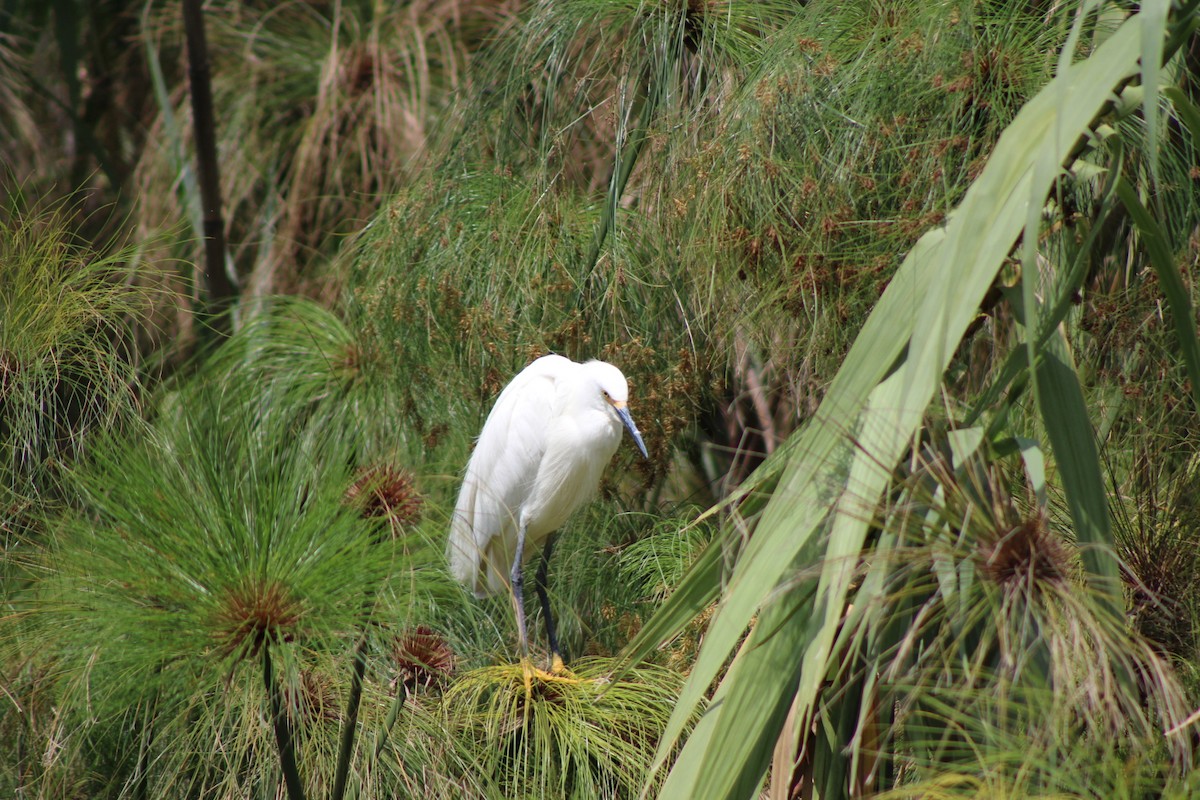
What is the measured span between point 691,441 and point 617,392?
543 mm

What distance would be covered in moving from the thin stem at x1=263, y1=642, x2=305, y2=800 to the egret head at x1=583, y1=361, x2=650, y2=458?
663mm

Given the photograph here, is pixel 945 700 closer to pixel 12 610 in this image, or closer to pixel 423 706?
pixel 423 706

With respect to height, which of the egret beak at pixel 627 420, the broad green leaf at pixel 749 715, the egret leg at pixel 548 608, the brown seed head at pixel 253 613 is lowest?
the egret leg at pixel 548 608

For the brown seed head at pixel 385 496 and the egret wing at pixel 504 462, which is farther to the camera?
the egret wing at pixel 504 462

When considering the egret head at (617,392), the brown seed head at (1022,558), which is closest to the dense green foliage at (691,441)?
the brown seed head at (1022,558)

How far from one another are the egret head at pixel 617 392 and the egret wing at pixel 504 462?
0.14m

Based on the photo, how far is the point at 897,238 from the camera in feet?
5.35

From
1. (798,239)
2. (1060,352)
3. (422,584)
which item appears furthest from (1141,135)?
(422,584)

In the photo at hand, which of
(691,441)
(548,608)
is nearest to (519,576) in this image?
(548,608)

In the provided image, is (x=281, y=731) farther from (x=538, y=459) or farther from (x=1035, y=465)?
(x=538, y=459)

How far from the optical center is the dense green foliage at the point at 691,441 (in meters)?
0.77

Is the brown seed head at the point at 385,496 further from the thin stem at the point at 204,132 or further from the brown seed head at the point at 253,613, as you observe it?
the thin stem at the point at 204,132

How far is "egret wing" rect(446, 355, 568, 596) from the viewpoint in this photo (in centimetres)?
202

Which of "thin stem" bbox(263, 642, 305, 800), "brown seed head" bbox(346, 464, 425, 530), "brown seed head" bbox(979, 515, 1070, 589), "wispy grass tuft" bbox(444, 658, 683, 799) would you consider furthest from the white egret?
"brown seed head" bbox(979, 515, 1070, 589)
